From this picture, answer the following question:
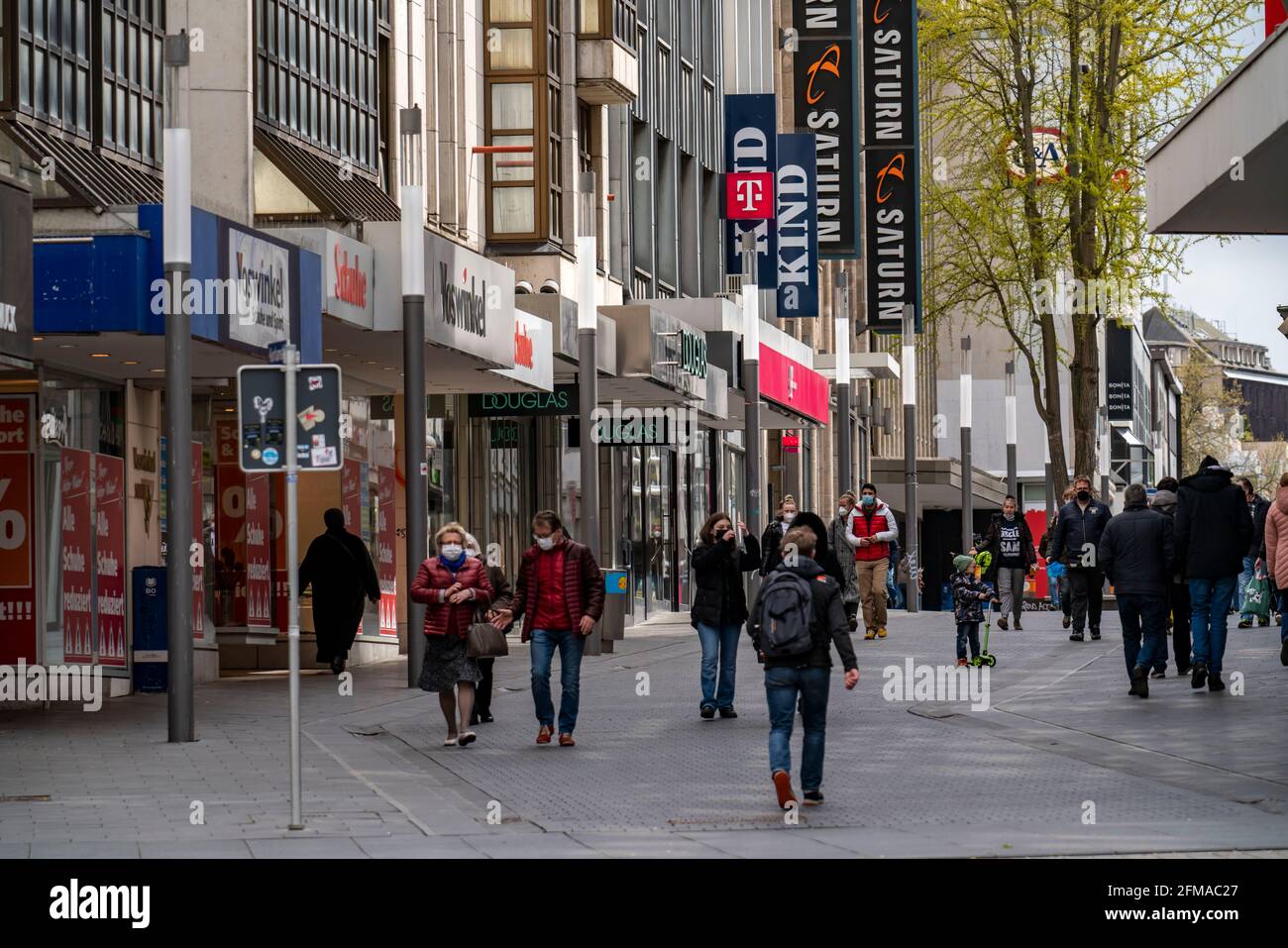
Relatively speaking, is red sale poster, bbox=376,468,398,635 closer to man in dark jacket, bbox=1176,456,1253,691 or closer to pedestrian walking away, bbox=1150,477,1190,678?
pedestrian walking away, bbox=1150,477,1190,678

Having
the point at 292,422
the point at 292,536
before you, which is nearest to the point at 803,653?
the point at 292,536

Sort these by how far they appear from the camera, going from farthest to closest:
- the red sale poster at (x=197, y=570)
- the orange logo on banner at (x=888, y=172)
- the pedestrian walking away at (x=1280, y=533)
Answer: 1. the orange logo on banner at (x=888, y=172)
2. the red sale poster at (x=197, y=570)
3. the pedestrian walking away at (x=1280, y=533)

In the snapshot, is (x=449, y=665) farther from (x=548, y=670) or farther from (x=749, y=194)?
(x=749, y=194)

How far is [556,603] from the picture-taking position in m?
17.0

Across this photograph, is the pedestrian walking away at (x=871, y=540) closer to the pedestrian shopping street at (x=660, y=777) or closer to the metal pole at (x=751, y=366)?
the metal pole at (x=751, y=366)

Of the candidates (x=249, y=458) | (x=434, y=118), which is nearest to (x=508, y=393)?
(x=434, y=118)

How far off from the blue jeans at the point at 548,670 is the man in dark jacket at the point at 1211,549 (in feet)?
17.9

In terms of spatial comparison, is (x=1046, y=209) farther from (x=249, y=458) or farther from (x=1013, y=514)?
(x=249, y=458)

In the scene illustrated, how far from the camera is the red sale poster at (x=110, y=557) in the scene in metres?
21.4

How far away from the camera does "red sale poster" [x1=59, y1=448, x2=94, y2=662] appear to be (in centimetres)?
2067

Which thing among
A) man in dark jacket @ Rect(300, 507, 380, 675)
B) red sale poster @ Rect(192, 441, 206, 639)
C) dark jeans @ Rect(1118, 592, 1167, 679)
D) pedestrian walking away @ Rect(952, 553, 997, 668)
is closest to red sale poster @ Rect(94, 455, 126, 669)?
red sale poster @ Rect(192, 441, 206, 639)

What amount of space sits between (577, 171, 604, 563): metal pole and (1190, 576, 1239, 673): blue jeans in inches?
341

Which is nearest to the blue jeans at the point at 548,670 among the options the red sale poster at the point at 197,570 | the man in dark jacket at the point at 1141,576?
the man in dark jacket at the point at 1141,576
